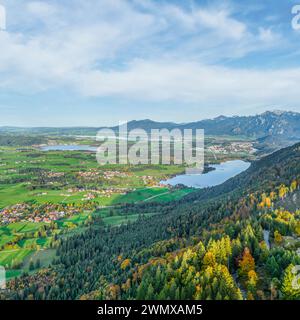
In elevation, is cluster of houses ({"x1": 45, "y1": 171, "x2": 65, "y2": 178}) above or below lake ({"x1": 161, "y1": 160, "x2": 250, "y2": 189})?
above

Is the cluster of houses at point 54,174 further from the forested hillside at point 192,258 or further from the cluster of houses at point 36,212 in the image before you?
the forested hillside at point 192,258

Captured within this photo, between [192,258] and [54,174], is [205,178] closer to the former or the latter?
[54,174]

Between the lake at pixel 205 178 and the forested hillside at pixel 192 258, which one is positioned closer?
the forested hillside at pixel 192 258

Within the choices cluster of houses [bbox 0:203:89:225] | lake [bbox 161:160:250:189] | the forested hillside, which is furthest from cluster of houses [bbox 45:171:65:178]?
the forested hillside

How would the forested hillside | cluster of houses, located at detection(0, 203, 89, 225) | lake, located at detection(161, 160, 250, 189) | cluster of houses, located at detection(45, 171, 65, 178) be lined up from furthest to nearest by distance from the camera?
cluster of houses, located at detection(45, 171, 65, 178)
lake, located at detection(161, 160, 250, 189)
cluster of houses, located at detection(0, 203, 89, 225)
the forested hillside

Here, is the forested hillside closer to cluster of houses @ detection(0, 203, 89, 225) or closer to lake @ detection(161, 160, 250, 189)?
cluster of houses @ detection(0, 203, 89, 225)

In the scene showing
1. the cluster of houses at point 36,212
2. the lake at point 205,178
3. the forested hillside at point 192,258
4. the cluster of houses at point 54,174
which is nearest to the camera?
the forested hillside at point 192,258

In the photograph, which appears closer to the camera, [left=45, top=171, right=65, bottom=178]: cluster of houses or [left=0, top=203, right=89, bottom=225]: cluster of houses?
[left=0, top=203, right=89, bottom=225]: cluster of houses

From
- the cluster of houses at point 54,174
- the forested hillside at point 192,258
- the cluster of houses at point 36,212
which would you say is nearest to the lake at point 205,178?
the cluster of houses at point 54,174

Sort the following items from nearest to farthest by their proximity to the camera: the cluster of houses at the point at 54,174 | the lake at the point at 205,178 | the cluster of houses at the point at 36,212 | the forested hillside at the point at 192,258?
the forested hillside at the point at 192,258, the cluster of houses at the point at 36,212, the lake at the point at 205,178, the cluster of houses at the point at 54,174
